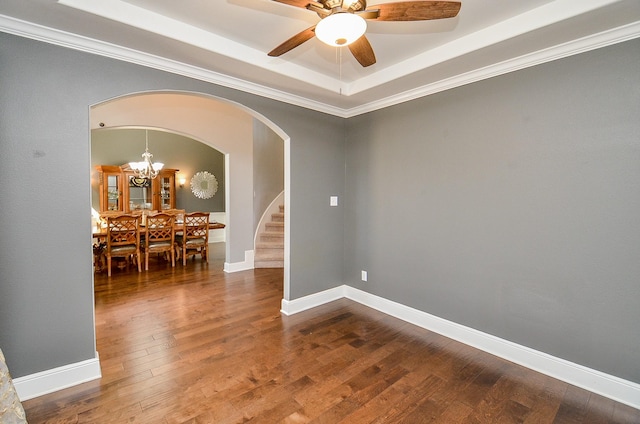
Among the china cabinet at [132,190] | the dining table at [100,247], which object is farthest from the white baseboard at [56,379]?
the china cabinet at [132,190]

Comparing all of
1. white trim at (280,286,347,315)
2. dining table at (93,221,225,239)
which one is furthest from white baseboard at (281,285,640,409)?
dining table at (93,221,225,239)

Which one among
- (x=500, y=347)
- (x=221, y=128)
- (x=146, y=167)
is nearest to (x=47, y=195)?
(x=221, y=128)

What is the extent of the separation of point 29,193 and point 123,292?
252 cm

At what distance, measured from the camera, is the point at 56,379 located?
2.04 metres

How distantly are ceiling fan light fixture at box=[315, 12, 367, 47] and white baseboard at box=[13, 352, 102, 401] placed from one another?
8.99 ft

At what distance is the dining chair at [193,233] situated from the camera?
560 cm

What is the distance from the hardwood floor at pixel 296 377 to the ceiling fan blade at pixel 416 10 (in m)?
2.34

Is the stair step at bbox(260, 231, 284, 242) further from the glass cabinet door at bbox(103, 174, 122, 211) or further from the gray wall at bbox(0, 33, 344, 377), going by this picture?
the glass cabinet door at bbox(103, 174, 122, 211)

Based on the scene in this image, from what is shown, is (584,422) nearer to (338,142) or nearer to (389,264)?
(389,264)

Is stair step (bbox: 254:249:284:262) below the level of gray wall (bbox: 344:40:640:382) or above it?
below

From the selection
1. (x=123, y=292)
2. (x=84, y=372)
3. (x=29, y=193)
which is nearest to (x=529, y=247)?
(x=84, y=372)

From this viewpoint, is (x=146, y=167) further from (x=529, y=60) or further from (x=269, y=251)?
(x=529, y=60)

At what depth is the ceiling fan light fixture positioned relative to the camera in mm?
1416

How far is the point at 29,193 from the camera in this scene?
195 centimetres
